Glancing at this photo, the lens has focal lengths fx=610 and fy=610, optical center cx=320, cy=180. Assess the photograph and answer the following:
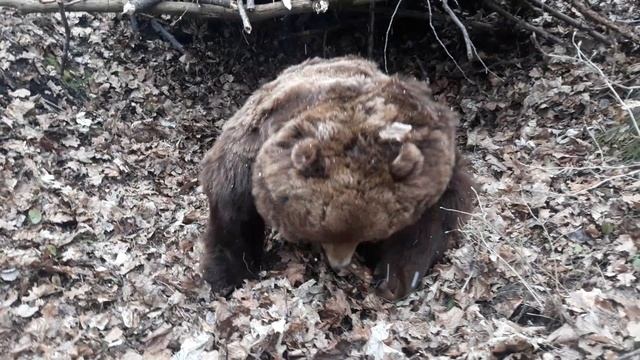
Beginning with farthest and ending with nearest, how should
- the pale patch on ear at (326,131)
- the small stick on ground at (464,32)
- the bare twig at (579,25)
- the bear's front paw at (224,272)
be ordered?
the bare twig at (579,25), the small stick on ground at (464,32), the bear's front paw at (224,272), the pale patch on ear at (326,131)

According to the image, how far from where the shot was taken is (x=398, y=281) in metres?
4.57

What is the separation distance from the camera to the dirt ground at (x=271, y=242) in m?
3.84

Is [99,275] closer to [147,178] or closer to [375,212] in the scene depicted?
[147,178]

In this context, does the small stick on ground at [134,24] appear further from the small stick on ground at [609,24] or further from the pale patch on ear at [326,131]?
the small stick on ground at [609,24]

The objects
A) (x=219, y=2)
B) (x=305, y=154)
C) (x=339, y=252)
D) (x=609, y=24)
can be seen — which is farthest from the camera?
(x=609, y=24)

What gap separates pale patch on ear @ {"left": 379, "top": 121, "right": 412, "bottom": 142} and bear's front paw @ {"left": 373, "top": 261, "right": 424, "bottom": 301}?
129cm

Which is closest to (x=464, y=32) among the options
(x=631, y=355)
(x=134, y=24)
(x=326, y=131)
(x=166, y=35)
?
(x=326, y=131)

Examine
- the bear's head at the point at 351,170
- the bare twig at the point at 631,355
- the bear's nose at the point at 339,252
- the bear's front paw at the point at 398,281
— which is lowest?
the bear's front paw at the point at 398,281

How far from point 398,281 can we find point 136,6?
3.78m

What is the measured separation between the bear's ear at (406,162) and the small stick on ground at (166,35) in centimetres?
549

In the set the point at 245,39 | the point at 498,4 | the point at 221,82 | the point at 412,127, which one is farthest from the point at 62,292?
the point at 498,4

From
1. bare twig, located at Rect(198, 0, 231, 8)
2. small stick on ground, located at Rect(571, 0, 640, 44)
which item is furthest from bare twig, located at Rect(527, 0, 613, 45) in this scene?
bare twig, located at Rect(198, 0, 231, 8)

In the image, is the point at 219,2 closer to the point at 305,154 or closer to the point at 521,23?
the point at 305,154

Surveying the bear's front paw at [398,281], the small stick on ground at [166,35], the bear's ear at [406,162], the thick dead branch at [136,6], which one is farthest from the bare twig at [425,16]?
the bear's ear at [406,162]
